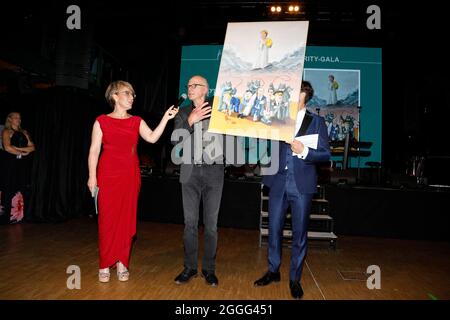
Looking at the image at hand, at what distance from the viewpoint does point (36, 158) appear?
5305 millimetres

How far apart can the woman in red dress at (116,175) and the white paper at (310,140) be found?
110 cm

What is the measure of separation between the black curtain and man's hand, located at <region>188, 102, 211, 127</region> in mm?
3725

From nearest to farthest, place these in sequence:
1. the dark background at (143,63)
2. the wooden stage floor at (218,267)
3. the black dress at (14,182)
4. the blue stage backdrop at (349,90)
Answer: the wooden stage floor at (218,267) → the black dress at (14,182) → the dark background at (143,63) → the blue stage backdrop at (349,90)

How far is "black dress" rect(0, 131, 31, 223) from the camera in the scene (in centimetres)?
491

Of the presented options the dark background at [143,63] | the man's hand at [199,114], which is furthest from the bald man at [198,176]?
the dark background at [143,63]

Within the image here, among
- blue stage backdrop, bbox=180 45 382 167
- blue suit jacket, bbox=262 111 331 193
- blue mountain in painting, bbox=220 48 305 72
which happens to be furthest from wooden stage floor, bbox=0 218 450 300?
blue stage backdrop, bbox=180 45 382 167

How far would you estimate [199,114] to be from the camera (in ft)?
8.13

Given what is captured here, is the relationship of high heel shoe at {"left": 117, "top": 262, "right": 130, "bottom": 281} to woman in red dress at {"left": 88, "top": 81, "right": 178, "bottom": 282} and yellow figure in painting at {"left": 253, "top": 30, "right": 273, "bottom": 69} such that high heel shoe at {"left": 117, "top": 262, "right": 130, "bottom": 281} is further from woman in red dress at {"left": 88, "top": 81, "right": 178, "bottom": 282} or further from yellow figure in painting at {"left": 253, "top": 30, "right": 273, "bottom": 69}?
yellow figure in painting at {"left": 253, "top": 30, "right": 273, "bottom": 69}

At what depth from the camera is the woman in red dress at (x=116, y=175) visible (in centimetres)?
265

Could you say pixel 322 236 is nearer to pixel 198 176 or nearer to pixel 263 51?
pixel 198 176

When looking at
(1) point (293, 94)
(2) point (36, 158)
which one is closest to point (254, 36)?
(1) point (293, 94)

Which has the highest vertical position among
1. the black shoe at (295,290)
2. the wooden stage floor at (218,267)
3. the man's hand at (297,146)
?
the man's hand at (297,146)

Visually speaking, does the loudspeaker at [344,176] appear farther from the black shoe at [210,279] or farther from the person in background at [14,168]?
the person in background at [14,168]

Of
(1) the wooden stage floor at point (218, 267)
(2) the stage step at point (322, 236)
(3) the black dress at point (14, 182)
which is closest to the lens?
(1) the wooden stage floor at point (218, 267)
